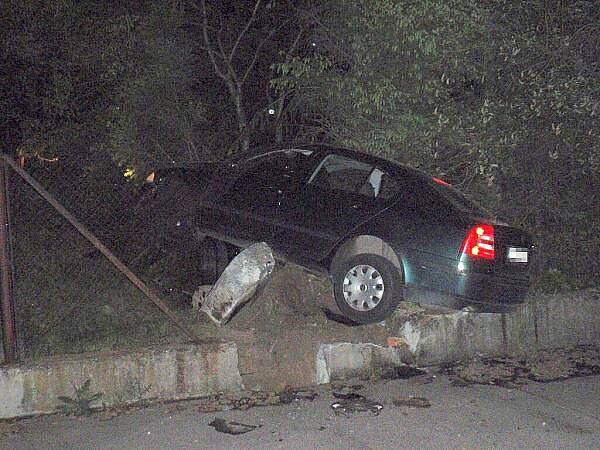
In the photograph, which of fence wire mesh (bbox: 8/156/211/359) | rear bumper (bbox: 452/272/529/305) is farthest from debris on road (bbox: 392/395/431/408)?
fence wire mesh (bbox: 8/156/211/359)

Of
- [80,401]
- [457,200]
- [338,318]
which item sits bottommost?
[80,401]

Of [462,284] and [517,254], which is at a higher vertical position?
[517,254]

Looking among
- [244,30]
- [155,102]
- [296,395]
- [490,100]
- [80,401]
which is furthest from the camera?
[244,30]

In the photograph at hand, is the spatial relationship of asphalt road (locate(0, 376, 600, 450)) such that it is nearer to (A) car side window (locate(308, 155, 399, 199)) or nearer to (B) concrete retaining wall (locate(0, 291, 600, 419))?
(B) concrete retaining wall (locate(0, 291, 600, 419))

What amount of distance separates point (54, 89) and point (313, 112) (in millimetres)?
3819

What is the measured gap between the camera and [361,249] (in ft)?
23.8

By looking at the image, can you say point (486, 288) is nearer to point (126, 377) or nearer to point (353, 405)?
point (353, 405)

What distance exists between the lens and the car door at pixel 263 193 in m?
7.58

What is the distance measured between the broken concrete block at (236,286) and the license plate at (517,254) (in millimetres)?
2270

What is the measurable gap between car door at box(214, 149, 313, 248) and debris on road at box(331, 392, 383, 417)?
6.24ft

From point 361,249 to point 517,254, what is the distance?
1.49 m

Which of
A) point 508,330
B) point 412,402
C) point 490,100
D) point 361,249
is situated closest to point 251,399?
point 412,402

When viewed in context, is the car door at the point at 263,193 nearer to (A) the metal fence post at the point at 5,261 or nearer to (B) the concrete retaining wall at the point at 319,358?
(B) the concrete retaining wall at the point at 319,358

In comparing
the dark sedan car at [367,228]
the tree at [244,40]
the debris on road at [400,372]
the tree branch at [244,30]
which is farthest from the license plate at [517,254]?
the tree branch at [244,30]
